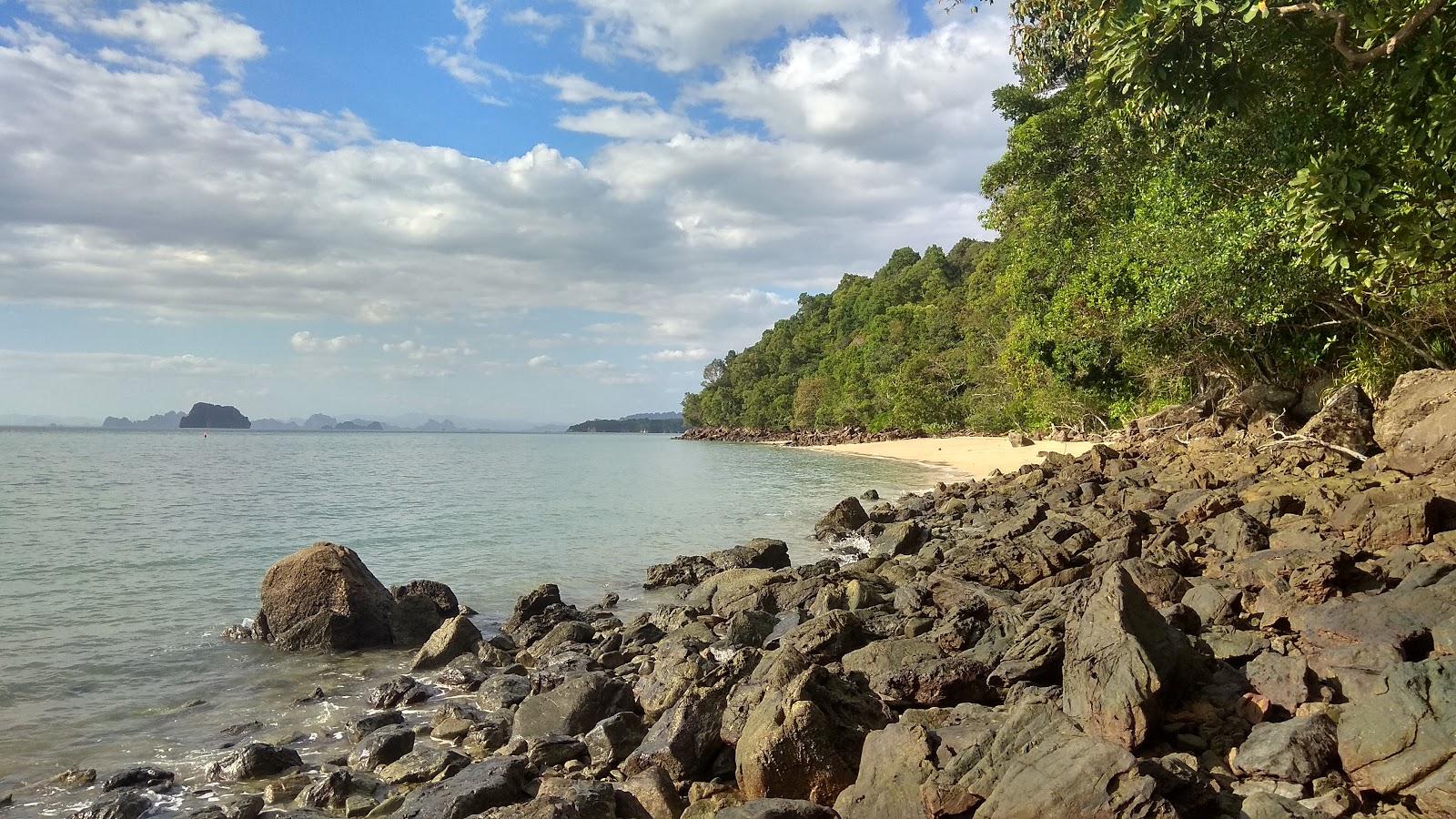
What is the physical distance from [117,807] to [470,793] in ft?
9.22

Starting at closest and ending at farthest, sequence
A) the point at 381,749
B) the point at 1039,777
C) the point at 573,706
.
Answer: the point at 1039,777
the point at 381,749
the point at 573,706

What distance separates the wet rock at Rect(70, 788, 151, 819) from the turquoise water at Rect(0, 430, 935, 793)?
105 cm

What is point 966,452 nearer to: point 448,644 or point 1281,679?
point 448,644

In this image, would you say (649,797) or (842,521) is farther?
(842,521)

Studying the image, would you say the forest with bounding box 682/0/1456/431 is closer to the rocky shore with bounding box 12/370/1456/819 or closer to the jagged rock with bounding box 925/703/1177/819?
the rocky shore with bounding box 12/370/1456/819

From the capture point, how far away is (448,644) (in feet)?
33.9

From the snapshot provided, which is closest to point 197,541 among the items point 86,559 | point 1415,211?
point 86,559

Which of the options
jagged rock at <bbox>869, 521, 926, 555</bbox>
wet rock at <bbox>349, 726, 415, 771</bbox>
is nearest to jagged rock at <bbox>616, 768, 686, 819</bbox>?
wet rock at <bbox>349, 726, 415, 771</bbox>

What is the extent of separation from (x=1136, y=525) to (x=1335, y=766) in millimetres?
7122

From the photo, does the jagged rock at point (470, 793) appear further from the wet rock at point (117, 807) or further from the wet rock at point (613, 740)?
the wet rock at point (117, 807)

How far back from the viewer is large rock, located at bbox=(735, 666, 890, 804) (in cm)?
545

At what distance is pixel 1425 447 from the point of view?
12.2 m

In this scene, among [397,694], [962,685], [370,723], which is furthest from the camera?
[397,694]

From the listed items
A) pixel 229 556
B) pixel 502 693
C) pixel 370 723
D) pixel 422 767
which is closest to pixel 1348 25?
pixel 502 693
